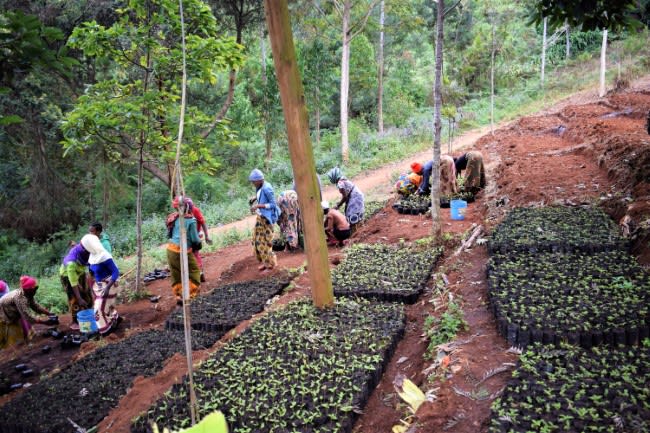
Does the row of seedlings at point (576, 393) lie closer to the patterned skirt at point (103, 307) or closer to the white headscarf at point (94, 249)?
the white headscarf at point (94, 249)

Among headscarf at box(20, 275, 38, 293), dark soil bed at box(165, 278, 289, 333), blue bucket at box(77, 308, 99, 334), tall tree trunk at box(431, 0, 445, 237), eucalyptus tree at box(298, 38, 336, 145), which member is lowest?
blue bucket at box(77, 308, 99, 334)

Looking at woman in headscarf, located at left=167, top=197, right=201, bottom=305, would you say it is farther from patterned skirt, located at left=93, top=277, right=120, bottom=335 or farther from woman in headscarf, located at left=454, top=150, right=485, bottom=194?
woman in headscarf, located at left=454, top=150, right=485, bottom=194

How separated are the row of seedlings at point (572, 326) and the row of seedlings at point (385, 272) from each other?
923mm

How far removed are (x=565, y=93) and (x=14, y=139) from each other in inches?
965

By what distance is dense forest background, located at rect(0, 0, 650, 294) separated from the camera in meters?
6.64

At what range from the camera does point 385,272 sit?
6.32m

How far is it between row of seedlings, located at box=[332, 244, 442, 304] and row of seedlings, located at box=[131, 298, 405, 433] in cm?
33

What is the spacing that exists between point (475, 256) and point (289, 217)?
144 inches

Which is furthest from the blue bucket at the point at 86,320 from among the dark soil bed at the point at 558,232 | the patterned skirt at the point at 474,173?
the patterned skirt at the point at 474,173

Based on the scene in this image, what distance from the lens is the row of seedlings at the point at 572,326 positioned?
296cm

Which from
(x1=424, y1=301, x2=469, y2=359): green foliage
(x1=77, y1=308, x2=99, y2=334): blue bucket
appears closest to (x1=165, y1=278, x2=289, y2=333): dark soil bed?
(x1=77, y1=308, x2=99, y2=334): blue bucket

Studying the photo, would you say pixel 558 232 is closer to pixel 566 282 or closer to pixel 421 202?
pixel 566 282

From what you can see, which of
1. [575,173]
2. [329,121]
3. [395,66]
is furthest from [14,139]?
[395,66]

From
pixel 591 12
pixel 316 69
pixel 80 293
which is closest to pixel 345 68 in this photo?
pixel 316 69
